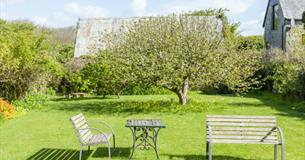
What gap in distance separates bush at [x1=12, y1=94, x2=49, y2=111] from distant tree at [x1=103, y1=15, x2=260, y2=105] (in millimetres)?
4258

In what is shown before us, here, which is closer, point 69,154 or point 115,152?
point 69,154

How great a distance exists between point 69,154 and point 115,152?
3.48 ft

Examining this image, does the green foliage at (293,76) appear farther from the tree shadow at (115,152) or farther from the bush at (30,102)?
the bush at (30,102)

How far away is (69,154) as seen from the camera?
876 cm

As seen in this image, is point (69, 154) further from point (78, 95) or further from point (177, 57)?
point (78, 95)

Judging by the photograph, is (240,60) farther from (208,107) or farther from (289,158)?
(289,158)

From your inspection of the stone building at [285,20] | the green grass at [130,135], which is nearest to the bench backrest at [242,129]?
the green grass at [130,135]

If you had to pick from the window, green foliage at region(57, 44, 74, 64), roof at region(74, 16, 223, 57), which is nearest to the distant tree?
the window

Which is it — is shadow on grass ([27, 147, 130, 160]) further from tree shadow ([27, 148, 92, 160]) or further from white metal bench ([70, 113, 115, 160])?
white metal bench ([70, 113, 115, 160])

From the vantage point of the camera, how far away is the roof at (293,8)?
26219 mm

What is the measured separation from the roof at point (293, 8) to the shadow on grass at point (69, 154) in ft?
68.4

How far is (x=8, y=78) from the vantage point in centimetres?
1702

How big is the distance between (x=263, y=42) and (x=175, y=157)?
2593cm

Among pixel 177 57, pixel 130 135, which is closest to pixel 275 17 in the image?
pixel 177 57
